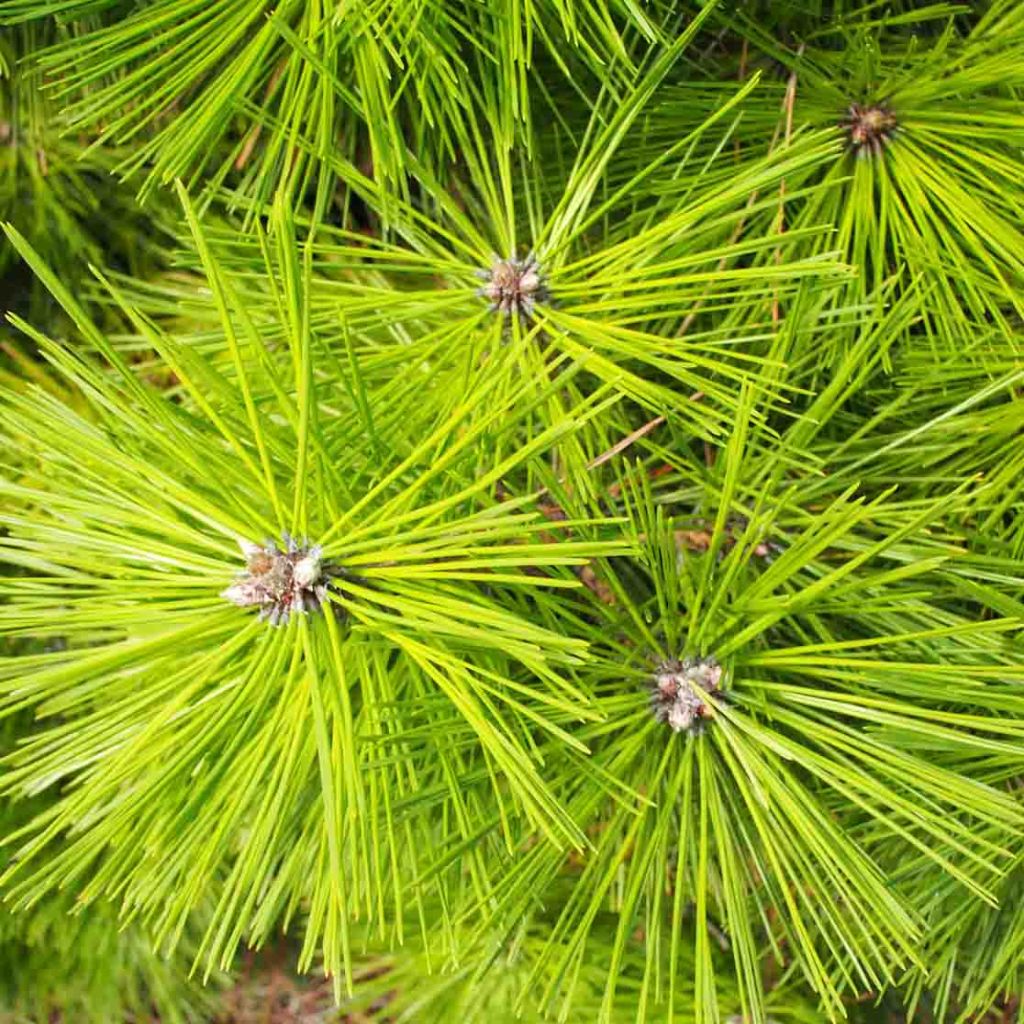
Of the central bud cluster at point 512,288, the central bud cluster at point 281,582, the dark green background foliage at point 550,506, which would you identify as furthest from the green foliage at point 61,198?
the central bud cluster at point 281,582

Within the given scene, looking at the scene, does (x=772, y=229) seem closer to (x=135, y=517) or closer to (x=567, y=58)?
(x=567, y=58)

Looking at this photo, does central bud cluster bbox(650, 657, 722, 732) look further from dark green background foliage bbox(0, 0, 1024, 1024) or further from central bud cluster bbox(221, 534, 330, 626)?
central bud cluster bbox(221, 534, 330, 626)

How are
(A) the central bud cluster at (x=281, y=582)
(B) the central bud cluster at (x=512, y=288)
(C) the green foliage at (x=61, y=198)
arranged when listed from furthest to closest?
(C) the green foliage at (x=61, y=198)
(B) the central bud cluster at (x=512, y=288)
(A) the central bud cluster at (x=281, y=582)

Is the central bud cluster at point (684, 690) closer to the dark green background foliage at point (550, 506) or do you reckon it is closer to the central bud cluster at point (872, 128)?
the dark green background foliage at point (550, 506)

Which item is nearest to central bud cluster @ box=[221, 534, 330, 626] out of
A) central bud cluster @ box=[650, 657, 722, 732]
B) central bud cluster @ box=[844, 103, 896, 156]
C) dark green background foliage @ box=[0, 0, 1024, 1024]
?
dark green background foliage @ box=[0, 0, 1024, 1024]

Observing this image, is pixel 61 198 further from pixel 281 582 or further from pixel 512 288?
pixel 281 582

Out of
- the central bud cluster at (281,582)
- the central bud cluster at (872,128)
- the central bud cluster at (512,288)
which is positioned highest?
the central bud cluster at (872,128)

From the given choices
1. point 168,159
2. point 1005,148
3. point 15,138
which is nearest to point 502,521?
point 168,159

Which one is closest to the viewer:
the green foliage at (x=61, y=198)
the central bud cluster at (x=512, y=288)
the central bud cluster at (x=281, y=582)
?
the central bud cluster at (x=281, y=582)
